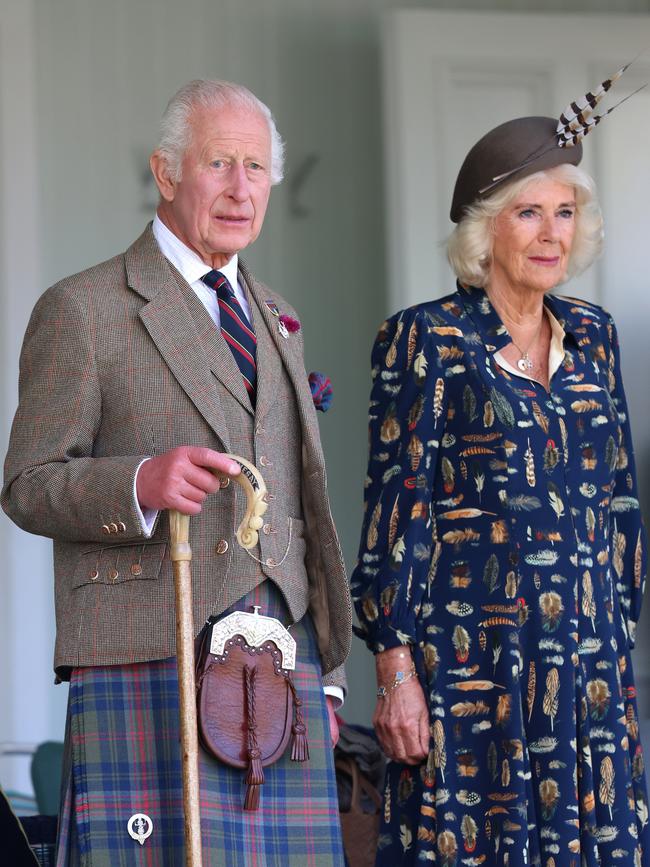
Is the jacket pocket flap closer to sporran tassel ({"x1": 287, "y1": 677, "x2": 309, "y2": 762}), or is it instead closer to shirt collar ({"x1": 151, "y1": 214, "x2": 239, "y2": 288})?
sporran tassel ({"x1": 287, "y1": 677, "x2": 309, "y2": 762})

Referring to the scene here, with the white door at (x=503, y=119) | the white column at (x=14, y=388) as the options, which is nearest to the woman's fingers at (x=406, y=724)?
the white door at (x=503, y=119)

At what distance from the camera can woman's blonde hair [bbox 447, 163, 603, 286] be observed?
303cm

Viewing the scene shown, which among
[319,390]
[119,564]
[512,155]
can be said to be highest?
[512,155]

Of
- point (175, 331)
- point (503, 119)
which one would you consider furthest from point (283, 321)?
point (503, 119)

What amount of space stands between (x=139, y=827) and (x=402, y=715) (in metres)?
0.70

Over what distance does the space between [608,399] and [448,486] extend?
43 cm

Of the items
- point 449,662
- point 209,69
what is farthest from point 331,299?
point 449,662

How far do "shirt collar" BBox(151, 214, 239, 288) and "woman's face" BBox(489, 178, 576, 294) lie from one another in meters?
0.79

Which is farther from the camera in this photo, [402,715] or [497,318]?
[497,318]

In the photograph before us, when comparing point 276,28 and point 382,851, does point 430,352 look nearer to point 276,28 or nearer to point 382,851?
point 382,851

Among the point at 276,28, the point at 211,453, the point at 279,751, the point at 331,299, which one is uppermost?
the point at 276,28

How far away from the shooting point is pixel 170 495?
208 cm

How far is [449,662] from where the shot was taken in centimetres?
274

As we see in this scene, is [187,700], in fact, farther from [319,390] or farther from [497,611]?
[497,611]
